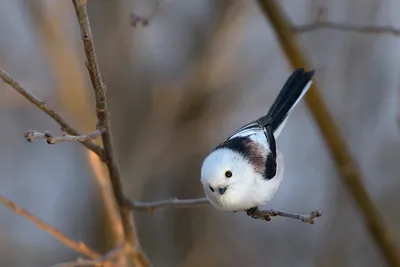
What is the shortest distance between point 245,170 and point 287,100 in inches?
9.4

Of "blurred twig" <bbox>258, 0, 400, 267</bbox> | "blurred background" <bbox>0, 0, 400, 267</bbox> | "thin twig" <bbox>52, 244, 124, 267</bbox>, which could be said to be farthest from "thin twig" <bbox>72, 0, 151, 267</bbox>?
"blurred background" <bbox>0, 0, 400, 267</bbox>

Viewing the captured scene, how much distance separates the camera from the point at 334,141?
1.25 metres

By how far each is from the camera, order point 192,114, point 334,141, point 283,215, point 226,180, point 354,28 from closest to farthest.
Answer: point 283,215 → point 226,180 → point 354,28 → point 334,141 → point 192,114

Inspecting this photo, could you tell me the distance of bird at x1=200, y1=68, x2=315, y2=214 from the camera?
2.39 feet

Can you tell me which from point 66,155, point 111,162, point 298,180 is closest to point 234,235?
point 298,180

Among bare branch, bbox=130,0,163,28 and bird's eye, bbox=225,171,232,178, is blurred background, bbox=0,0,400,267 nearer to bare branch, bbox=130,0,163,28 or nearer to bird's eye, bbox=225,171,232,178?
bare branch, bbox=130,0,163,28

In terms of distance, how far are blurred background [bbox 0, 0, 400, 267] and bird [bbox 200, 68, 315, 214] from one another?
100cm

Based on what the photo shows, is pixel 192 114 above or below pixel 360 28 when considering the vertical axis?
above

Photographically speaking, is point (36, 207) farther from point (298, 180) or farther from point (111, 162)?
point (111, 162)

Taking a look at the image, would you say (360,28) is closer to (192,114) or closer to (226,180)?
(226,180)

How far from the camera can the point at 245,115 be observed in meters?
2.55

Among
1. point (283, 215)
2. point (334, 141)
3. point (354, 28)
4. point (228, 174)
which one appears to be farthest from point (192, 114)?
point (283, 215)

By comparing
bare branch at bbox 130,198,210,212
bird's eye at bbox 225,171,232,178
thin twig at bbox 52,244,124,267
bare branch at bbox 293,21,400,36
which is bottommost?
thin twig at bbox 52,244,124,267

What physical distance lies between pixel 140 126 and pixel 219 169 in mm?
1559
